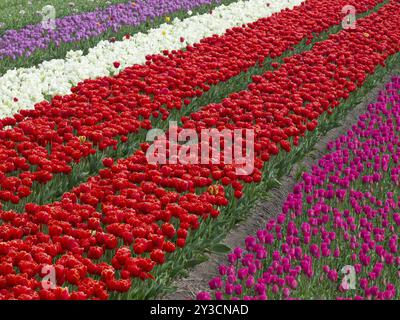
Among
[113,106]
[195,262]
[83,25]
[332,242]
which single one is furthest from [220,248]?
[83,25]

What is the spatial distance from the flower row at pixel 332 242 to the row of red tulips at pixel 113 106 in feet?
6.11

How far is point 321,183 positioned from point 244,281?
187 cm

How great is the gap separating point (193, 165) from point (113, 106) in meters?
1.98

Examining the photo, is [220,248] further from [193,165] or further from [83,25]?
[83,25]

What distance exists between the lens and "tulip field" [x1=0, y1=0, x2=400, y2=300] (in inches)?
Answer: 179

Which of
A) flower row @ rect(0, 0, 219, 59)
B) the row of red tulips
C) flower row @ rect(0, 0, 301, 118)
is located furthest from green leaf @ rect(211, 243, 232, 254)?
flower row @ rect(0, 0, 219, 59)

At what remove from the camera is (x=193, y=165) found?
20.1 feet

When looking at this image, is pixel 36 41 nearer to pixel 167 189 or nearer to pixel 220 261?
pixel 167 189

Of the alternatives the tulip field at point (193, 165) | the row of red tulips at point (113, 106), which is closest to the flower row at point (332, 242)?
the tulip field at point (193, 165)

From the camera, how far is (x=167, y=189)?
19.9ft

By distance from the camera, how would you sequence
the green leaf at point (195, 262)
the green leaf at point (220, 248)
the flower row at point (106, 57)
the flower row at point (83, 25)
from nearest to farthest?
the green leaf at point (195, 262), the green leaf at point (220, 248), the flower row at point (106, 57), the flower row at point (83, 25)

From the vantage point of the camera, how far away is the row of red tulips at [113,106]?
5.90 meters

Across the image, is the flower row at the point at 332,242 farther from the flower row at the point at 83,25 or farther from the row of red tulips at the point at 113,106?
the flower row at the point at 83,25
